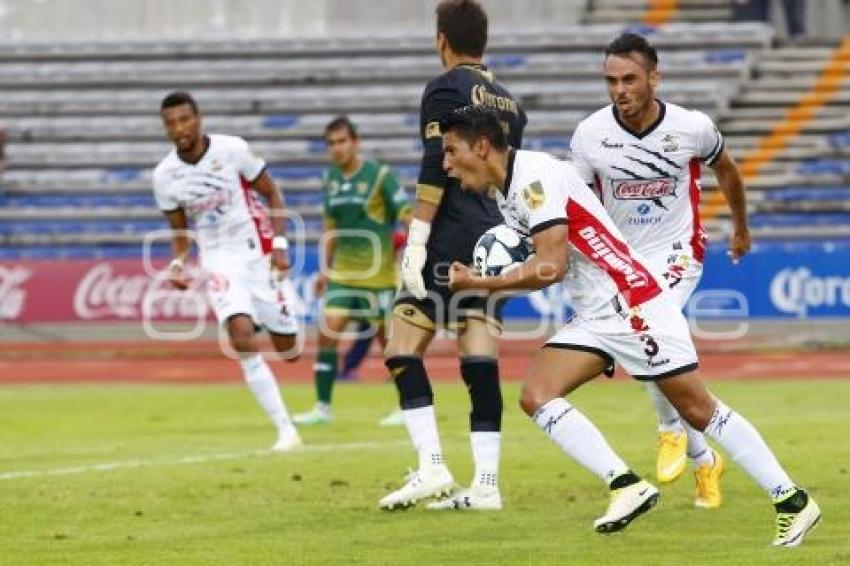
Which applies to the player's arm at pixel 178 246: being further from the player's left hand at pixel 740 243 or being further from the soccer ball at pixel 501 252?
the soccer ball at pixel 501 252

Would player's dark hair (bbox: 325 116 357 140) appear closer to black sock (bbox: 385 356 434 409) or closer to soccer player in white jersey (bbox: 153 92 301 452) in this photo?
soccer player in white jersey (bbox: 153 92 301 452)

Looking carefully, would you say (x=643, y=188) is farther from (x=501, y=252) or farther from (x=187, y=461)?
(x=187, y=461)

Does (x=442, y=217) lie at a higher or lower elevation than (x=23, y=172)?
higher

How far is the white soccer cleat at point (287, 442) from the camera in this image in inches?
546

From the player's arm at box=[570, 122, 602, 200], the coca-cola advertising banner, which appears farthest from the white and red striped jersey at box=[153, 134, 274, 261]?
the coca-cola advertising banner

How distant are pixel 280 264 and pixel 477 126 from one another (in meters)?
5.76

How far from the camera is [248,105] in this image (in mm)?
33719

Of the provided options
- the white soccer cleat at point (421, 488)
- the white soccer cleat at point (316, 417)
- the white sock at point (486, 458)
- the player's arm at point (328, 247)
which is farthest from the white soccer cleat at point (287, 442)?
the player's arm at point (328, 247)

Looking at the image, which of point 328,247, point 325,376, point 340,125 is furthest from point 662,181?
point 328,247

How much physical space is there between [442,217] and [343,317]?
7.59m

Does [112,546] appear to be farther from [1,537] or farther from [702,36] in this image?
[702,36]

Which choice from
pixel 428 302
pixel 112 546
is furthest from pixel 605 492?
pixel 112 546

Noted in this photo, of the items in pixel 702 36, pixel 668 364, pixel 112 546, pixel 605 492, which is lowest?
pixel 702 36

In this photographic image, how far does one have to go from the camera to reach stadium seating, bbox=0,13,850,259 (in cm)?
3114
